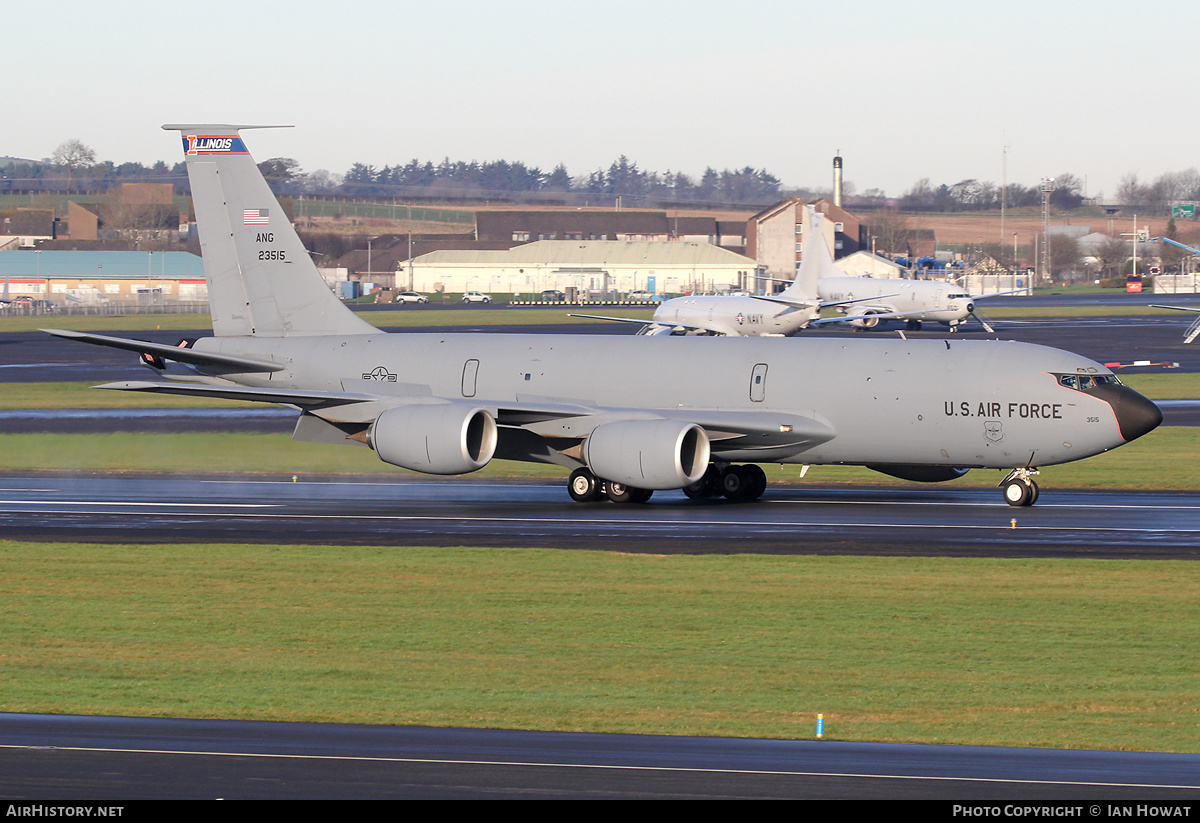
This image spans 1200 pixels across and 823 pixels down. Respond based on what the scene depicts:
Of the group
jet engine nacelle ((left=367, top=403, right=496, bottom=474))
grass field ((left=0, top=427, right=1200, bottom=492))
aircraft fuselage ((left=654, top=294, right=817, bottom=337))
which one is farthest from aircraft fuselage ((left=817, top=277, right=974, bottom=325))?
jet engine nacelle ((left=367, top=403, right=496, bottom=474))

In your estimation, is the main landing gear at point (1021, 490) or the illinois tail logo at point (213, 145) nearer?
the main landing gear at point (1021, 490)

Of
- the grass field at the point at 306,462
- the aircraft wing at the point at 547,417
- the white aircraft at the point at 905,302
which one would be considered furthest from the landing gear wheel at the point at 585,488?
the white aircraft at the point at 905,302

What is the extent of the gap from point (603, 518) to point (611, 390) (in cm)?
441

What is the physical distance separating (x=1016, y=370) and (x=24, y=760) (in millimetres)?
25956

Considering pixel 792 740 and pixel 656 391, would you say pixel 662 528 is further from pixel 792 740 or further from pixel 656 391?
pixel 792 740

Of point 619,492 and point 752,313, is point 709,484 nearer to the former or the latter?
point 619,492

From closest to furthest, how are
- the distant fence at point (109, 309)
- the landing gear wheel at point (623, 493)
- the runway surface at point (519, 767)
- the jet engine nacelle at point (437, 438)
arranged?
the runway surface at point (519, 767)
the jet engine nacelle at point (437, 438)
the landing gear wheel at point (623, 493)
the distant fence at point (109, 309)

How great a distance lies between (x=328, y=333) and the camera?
4047 cm

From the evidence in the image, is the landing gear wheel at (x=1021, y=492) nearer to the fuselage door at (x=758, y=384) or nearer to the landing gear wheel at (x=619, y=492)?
the fuselage door at (x=758, y=384)

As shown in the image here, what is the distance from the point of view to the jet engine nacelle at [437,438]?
34.6 metres

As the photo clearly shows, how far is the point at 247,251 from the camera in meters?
40.2

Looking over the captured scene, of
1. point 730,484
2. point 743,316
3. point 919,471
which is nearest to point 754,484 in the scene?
point 730,484

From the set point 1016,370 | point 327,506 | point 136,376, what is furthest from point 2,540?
point 136,376

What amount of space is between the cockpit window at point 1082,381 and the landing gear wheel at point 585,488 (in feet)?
38.4
